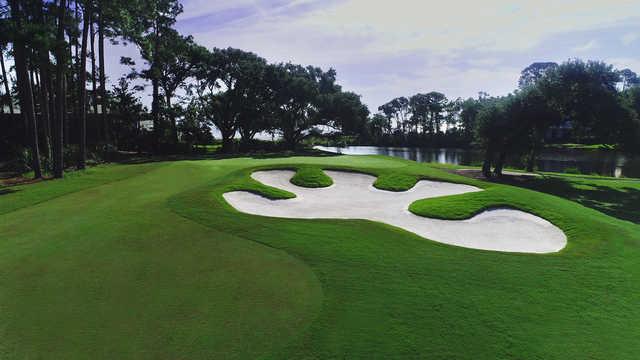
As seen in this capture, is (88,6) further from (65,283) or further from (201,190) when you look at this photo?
(65,283)

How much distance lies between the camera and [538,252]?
31.9ft

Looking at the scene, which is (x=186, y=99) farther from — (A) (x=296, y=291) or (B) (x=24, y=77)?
(A) (x=296, y=291)

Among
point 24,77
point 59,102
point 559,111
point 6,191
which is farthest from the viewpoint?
point 559,111

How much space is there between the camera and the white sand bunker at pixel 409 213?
35.1 ft

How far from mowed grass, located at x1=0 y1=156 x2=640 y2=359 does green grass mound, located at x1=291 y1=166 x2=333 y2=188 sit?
677 centimetres

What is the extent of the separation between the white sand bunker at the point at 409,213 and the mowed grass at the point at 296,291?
1.01m

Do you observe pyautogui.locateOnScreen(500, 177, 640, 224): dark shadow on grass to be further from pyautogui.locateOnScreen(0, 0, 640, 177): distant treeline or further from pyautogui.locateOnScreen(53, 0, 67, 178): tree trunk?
pyautogui.locateOnScreen(53, 0, 67, 178): tree trunk

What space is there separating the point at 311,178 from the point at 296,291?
41.0ft

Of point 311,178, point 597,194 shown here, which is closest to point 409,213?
point 311,178

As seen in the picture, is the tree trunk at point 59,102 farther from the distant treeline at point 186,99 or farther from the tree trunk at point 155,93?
the tree trunk at point 155,93

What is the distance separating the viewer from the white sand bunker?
10711 millimetres

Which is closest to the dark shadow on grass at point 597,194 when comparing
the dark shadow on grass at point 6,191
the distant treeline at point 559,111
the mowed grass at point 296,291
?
the distant treeline at point 559,111

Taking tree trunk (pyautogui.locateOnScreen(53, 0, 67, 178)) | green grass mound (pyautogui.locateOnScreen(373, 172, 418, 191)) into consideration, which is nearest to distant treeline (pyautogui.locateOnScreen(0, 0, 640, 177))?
tree trunk (pyautogui.locateOnScreen(53, 0, 67, 178))

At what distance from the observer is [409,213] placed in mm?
13523
